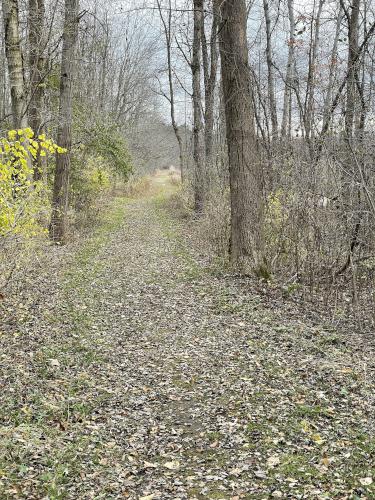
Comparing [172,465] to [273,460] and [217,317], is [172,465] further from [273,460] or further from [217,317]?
[217,317]

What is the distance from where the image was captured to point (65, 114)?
540 inches

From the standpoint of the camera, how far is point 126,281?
10.0 metres

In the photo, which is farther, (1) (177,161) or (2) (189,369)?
(1) (177,161)

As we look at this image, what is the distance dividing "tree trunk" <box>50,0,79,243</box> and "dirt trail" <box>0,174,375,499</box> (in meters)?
5.70

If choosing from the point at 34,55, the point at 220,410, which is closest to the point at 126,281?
the point at 220,410

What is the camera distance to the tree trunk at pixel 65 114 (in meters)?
13.4

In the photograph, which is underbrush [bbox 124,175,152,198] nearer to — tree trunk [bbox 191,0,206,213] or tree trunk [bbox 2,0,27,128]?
tree trunk [bbox 191,0,206,213]

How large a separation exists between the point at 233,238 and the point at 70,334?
4085 millimetres

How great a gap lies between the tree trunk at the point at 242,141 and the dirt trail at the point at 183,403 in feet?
4.36

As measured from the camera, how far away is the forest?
3938 millimetres

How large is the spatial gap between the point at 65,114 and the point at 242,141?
6.16m

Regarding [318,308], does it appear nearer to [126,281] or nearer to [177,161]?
[126,281]

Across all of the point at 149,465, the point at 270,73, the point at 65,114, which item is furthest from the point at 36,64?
the point at 149,465

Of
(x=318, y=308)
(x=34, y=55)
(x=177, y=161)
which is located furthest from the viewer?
(x=177, y=161)
